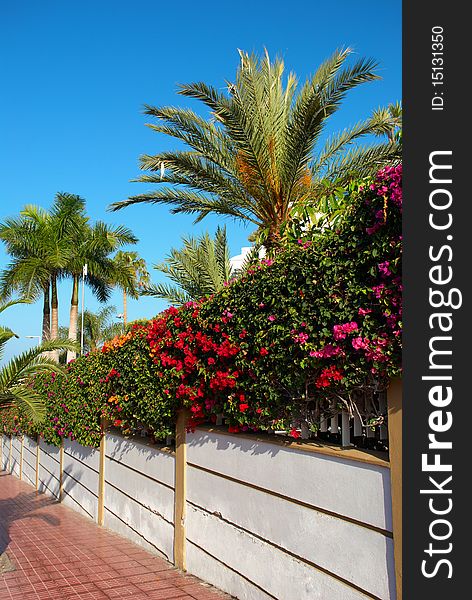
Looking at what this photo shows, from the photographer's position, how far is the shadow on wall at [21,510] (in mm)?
9980

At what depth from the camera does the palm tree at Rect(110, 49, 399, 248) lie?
8.53 meters

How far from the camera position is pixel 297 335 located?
416cm

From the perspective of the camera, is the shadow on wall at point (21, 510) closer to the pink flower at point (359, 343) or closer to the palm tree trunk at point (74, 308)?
the pink flower at point (359, 343)

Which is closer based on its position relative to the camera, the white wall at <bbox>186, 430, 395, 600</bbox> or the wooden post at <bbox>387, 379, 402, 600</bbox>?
the wooden post at <bbox>387, 379, 402, 600</bbox>

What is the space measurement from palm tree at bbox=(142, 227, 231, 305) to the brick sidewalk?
4743 mm

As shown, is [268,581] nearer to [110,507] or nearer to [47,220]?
[110,507]

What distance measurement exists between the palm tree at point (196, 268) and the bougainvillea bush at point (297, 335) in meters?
4.65

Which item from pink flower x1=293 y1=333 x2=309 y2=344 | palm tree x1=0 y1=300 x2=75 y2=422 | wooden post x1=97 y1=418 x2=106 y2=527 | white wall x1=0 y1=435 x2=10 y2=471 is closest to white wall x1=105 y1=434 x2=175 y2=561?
wooden post x1=97 y1=418 x2=106 y2=527

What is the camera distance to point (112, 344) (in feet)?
29.0

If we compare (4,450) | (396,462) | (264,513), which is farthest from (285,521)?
(4,450)

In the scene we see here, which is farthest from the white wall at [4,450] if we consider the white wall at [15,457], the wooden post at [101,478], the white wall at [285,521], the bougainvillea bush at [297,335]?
the white wall at [285,521]

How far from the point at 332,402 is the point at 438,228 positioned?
1745 mm

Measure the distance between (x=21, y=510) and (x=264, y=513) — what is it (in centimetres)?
923

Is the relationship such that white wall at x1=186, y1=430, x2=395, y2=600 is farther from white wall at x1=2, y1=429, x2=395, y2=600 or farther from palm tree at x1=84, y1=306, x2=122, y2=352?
palm tree at x1=84, y1=306, x2=122, y2=352
